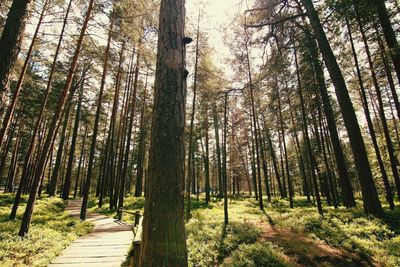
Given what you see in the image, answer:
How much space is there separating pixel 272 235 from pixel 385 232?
155 inches

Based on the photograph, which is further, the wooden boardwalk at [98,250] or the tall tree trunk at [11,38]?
the wooden boardwalk at [98,250]

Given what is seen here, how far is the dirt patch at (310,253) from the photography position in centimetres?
639

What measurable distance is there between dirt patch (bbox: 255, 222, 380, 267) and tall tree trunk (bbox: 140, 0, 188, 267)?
6.16 m

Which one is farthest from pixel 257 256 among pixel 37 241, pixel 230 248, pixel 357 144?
pixel 37 241

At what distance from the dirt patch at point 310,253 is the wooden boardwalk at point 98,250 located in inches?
211

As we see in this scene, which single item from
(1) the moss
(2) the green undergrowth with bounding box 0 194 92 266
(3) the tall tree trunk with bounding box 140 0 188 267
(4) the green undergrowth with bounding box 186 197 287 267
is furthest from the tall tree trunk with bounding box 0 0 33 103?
(1) the moss

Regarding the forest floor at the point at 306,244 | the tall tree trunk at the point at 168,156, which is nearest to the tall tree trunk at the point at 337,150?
the forest floor at the point at 306,244

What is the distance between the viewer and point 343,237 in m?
7.91

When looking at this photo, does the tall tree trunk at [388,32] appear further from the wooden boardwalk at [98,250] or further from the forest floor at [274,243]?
the wooden boardwalk at [98,250]

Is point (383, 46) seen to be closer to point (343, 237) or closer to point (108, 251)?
point (343, 237)

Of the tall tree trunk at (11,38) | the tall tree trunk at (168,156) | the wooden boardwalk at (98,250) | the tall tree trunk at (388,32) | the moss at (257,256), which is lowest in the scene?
the moss at (257,256)

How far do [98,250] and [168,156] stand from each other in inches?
265

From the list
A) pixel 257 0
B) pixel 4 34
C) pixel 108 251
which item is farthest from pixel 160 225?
pixel 257 0

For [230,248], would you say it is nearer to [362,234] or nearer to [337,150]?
[362,234]
